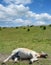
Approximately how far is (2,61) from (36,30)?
14345 mm

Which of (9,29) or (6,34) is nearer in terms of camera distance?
(6,34)

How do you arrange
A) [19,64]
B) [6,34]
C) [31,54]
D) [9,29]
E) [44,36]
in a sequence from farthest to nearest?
[9,29] → [6,34] → [44,36] → [31,54] → [19,64]

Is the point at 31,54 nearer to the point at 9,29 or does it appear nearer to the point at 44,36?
the point at 44,36

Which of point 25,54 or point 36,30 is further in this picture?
point 36,30

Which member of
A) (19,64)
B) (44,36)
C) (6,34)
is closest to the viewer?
(19,64)

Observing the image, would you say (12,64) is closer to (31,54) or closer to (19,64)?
(19,64)

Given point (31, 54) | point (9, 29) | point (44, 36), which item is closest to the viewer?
point (31, 54)

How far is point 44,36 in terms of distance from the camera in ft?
72.8

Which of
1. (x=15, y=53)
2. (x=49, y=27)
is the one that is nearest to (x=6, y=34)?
(x=49, y=27)

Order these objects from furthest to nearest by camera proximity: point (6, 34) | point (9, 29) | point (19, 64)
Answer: point (9, 29) → point (6, 34) → point (19, 64)

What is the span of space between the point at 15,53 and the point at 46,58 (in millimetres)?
1645

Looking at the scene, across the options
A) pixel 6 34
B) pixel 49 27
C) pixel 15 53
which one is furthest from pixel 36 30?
pixel 15 53

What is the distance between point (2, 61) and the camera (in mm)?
10773

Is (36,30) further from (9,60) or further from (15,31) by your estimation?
(9,60)
